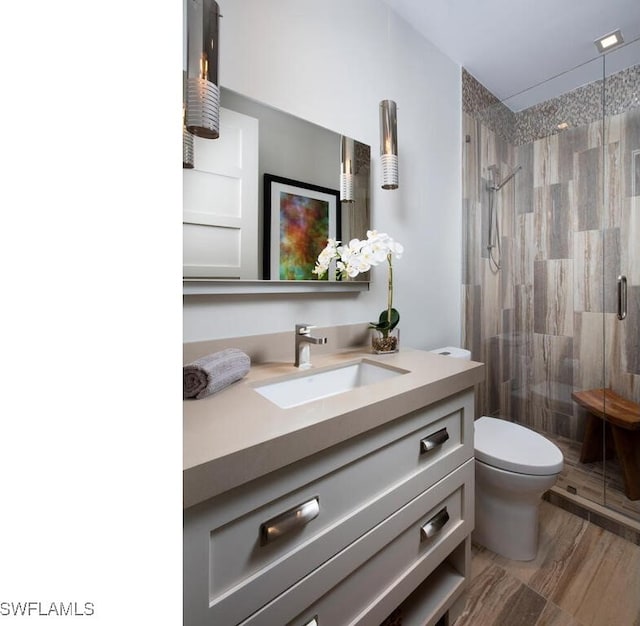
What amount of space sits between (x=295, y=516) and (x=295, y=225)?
94cm

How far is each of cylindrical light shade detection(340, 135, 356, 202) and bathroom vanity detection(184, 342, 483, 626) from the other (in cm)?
75

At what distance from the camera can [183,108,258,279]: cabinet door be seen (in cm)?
102

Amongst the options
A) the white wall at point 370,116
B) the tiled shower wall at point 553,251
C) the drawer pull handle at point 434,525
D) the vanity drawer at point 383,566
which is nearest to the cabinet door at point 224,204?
the white wall at point 370,116

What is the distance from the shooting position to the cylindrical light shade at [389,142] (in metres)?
1.44

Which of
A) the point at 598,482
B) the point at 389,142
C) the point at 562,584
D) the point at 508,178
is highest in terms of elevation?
the point at 508,178

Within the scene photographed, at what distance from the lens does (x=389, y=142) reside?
A: 1.44 metres

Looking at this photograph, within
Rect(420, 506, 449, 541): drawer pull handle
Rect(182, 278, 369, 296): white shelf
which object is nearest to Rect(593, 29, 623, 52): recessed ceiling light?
Rect(182, 278, 369, 296): white shelf

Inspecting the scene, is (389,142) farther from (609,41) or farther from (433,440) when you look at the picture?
(609,41)

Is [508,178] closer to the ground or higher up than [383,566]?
higher up

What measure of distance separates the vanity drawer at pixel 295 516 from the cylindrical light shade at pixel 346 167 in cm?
91

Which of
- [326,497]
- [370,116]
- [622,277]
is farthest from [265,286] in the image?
[622,277]

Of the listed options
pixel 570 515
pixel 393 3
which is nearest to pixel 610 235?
pixel 570 515

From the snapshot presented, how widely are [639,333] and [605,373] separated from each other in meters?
0.27
